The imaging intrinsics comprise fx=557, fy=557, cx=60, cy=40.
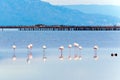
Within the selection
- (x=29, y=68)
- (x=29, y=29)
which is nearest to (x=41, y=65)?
(x=29, y=68)

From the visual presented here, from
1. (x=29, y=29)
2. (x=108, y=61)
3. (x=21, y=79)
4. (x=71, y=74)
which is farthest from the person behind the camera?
(x=29, y=29)

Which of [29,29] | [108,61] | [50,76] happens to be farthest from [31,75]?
[29,29]

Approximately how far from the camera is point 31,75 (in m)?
30.1

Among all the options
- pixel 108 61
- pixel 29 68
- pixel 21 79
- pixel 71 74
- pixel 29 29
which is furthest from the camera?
pixel 29 29

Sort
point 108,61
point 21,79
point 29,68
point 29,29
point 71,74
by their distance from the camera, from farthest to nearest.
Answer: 1. point 29,29
2. point 108,61
3. point 29,68
4. point 71,74
5. point 21,79

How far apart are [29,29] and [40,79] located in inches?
5031

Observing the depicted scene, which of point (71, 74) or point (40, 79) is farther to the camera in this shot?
point (71, 74)

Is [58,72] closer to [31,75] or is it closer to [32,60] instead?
A: [31,75]

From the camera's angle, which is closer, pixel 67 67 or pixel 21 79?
pixel 21 79

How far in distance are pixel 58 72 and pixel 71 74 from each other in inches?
42.3

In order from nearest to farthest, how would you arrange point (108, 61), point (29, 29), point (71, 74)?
point (71, 74)
point (108, 61)
point (29, 29)

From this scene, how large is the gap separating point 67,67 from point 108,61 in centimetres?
445

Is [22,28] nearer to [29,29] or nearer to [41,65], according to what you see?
[29,29]

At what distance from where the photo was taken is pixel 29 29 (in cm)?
15612
